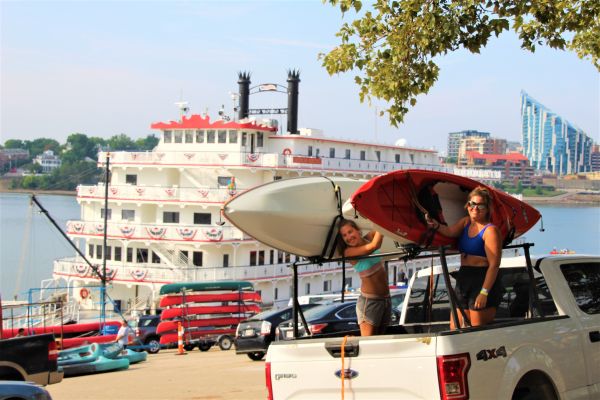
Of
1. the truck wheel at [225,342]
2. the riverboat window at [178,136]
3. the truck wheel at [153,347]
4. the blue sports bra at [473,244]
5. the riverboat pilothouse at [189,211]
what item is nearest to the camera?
the blue sports bra at [473,244]

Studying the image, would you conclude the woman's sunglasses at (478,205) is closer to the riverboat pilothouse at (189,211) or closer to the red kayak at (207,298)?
the red kayak at (207,298)

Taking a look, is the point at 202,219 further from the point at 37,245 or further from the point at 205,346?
the point at 37,245

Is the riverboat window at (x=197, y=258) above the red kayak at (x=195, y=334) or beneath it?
above

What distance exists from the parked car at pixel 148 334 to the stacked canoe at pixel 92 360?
8.77m

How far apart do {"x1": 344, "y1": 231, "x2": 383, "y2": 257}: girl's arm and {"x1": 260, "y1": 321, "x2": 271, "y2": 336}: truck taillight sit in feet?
40.1

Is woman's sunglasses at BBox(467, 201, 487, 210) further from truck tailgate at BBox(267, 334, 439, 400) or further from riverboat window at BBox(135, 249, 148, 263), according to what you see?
riverboat window at BBox(135, 249, 148, 263)

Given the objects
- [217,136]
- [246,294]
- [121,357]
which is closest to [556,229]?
[217,136]

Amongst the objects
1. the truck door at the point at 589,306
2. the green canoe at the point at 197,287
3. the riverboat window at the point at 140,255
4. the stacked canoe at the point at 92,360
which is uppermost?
the truck door at the point at 589,306

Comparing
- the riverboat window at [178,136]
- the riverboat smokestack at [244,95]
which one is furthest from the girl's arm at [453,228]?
the riverboat smokestack at [244,95]

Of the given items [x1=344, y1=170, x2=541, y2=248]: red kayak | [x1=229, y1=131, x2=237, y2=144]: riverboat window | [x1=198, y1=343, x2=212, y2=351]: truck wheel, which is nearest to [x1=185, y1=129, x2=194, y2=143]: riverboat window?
[x1=229, y1=131, x2=237, y2=144]: riverboat window

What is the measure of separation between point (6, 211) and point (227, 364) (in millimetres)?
155412

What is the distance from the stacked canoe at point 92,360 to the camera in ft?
60.3

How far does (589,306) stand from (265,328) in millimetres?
12491

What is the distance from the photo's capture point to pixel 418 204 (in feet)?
25.5
